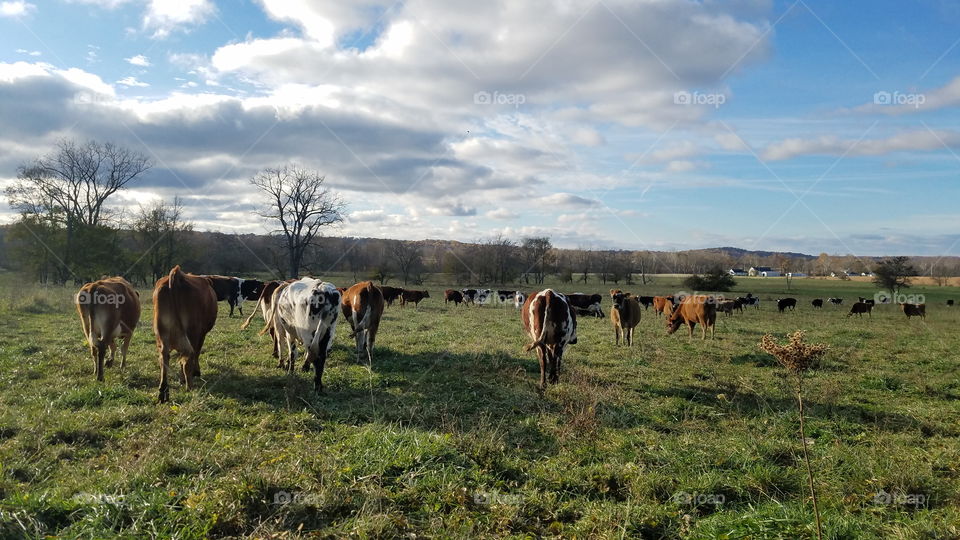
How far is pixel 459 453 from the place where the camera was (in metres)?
5.44

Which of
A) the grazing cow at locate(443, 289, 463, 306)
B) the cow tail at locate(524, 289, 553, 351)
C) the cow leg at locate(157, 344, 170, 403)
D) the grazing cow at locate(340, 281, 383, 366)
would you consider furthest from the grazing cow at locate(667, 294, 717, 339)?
the grazing cow at locate(443, 289, 463, 306)

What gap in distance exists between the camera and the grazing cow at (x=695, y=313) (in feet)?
60.3

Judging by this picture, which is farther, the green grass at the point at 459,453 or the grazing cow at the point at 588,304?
the grazing cow at the point at 588,304

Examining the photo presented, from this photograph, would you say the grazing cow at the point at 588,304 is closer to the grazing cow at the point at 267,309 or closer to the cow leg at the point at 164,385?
the grazing cow at the point at 267,309

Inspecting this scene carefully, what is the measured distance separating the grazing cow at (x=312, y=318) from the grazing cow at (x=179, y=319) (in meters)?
1.72

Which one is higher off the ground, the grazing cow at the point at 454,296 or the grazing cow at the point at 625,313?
the grazing cow at the point at 625,313

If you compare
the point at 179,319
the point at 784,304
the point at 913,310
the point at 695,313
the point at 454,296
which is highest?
the point at 179,319

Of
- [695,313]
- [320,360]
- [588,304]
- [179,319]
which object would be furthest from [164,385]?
[588,304]

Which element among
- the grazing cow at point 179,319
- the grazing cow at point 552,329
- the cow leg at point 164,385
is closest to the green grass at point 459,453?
the cow leg at point 164,385

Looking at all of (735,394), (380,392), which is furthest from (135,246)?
(735,394)

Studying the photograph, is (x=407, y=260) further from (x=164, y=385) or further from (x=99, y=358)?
(x=164, y=385)

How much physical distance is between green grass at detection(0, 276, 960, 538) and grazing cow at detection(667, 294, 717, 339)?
23.7 feet

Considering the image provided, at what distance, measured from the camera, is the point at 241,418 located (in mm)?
Result: 6797

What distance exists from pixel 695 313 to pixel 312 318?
14761 mm
